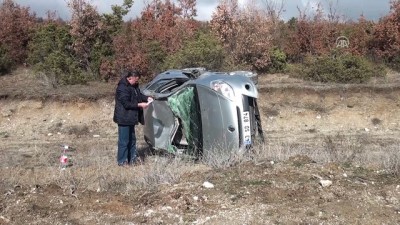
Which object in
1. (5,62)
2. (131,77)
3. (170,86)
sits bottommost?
(170,86)

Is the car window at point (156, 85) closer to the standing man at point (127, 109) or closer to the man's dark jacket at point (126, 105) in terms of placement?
the standing man at point (127, 109)

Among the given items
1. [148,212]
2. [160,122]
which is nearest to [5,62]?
[160,122]

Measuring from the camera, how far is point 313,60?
56.1ft

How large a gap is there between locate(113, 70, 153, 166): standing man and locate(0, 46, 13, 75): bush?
11.6 m

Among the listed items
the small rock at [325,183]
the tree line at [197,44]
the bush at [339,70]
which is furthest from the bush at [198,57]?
the small rock at [325,183]

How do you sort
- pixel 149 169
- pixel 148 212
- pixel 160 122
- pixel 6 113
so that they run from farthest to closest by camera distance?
pixel 6 113 → pixel 160 122 → pixel 149 169 → pixel 148 212

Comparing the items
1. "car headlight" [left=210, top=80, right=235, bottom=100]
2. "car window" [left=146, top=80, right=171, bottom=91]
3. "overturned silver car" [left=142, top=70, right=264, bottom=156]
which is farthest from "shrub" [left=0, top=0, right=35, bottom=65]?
"car headlight" [left=210, top=80, right=235, bottom=100]

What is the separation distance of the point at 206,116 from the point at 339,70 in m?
9.30

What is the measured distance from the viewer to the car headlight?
7801 millimetres

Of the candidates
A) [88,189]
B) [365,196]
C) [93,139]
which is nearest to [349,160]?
[365,196]

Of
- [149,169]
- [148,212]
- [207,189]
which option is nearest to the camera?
[148,212]

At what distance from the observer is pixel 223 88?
7.86 m

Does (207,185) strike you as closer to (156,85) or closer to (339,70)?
(156,85)

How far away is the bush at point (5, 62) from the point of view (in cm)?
1870
